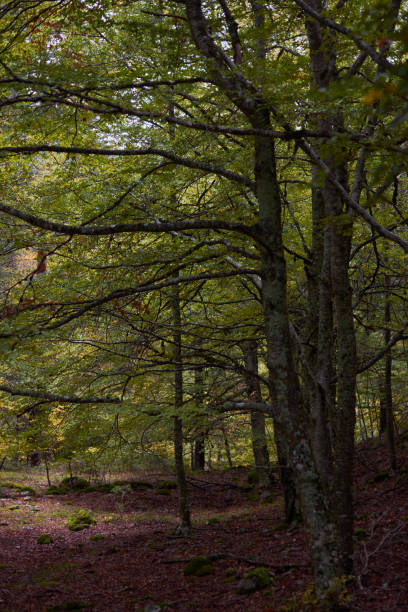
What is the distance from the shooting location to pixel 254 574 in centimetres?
606

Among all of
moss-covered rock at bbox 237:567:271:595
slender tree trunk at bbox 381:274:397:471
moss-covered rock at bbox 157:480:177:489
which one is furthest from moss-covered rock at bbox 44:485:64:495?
moss-covered rock at bbox 237:567:271:595

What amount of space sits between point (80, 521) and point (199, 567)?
6.85 metres

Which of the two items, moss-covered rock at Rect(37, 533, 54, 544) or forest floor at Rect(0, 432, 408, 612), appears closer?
forest floor at Rect(0, 432, 408, 612)

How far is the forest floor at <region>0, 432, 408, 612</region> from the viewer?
532cm

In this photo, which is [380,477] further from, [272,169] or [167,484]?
[167,484]

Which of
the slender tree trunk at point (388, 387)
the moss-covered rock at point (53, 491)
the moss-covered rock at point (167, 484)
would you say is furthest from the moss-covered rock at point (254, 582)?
the moss-covered rock at point (53, 491)

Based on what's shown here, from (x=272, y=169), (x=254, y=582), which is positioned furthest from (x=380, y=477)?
(x=272, y=169)

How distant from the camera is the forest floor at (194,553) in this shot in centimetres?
532

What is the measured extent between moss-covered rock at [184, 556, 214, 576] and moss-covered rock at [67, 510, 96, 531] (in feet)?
20.3

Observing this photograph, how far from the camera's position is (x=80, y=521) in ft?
43.2

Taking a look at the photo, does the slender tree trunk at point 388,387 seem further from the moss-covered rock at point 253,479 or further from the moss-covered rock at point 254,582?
the moss-covered rock at point 253,479

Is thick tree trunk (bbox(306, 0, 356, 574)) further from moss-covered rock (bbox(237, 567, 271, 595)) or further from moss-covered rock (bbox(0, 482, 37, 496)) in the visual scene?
moss-covered rock (bbox(0, 482, 37, 496))

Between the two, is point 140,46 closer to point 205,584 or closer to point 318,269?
point 318,269

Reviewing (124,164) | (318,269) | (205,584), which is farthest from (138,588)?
(124,164)
